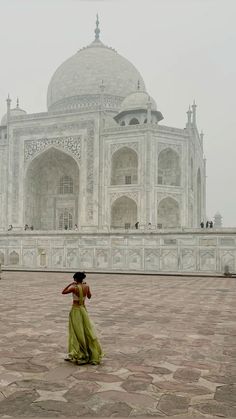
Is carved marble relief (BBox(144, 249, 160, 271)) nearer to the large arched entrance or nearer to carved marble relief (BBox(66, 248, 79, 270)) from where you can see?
carved marble relief (BBox(66, 248, 79, 270))

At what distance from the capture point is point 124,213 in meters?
27.0

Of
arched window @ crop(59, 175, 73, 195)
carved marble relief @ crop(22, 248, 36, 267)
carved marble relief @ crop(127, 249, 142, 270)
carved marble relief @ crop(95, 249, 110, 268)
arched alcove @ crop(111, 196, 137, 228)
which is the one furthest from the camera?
arched window @ crop(59, 175, 73, 195)

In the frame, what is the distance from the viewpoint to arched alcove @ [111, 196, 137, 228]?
26.8m

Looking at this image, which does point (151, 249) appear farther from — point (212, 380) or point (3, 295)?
point (212, 380)

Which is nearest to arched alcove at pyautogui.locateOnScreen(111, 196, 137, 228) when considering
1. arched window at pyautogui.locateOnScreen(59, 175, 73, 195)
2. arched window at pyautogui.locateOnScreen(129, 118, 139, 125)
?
arched window at pyautogui.locateOnScreen(59, 175, 73, 195)

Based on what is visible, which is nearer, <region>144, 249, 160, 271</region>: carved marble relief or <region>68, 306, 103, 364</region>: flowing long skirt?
<region>68, 306, 103, 364</region>: flowing long skirt

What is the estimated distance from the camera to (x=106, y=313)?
6.19 meters

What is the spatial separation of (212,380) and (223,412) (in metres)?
0.61

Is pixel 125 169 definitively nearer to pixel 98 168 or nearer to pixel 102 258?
pixel 98 168

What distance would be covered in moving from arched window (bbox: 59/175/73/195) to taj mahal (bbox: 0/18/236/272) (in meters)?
0.07

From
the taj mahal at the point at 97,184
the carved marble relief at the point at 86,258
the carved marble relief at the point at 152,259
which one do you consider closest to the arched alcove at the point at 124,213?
the taj mahal at the point at 97,184

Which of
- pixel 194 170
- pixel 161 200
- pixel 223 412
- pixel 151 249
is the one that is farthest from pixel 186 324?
pixel 194 170

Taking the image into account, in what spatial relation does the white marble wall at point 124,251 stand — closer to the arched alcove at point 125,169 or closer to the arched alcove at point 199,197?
the arched alcove at point 125,169

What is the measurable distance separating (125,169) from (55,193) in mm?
5966
